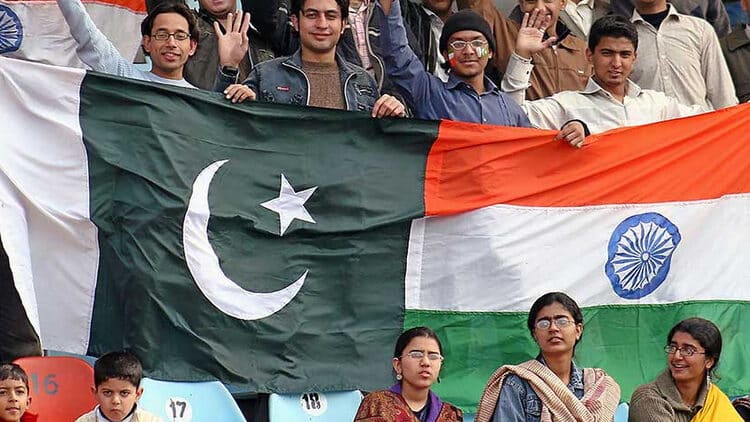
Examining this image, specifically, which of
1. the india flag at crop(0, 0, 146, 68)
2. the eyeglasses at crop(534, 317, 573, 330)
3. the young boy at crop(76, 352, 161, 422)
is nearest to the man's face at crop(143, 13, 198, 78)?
the india flag at crop(0, 0, 146, 68)

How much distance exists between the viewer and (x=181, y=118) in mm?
7324

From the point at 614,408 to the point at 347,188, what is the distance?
1.76 meters

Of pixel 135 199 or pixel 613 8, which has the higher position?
pixel 613 8

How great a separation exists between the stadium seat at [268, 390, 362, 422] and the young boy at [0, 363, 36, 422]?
1.21 meters

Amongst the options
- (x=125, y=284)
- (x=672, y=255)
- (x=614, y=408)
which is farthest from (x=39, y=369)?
(x=672, y=255)

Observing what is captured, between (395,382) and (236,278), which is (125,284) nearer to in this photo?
(236,278)

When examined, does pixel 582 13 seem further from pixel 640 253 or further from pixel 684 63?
pixel 640 253

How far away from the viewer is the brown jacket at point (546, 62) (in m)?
9.12

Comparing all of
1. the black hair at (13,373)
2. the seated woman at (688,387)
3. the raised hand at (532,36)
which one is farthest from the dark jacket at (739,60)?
the black hair at (13,373)

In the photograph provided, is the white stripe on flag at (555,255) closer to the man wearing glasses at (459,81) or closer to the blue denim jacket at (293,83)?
the man wearing glasses at (459,81)

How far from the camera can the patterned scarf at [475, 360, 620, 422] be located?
6.58 meters

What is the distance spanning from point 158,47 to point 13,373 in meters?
2.01

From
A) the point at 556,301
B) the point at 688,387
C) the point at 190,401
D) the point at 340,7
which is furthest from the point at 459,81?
the point at 190,401

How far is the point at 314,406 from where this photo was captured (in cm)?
728
